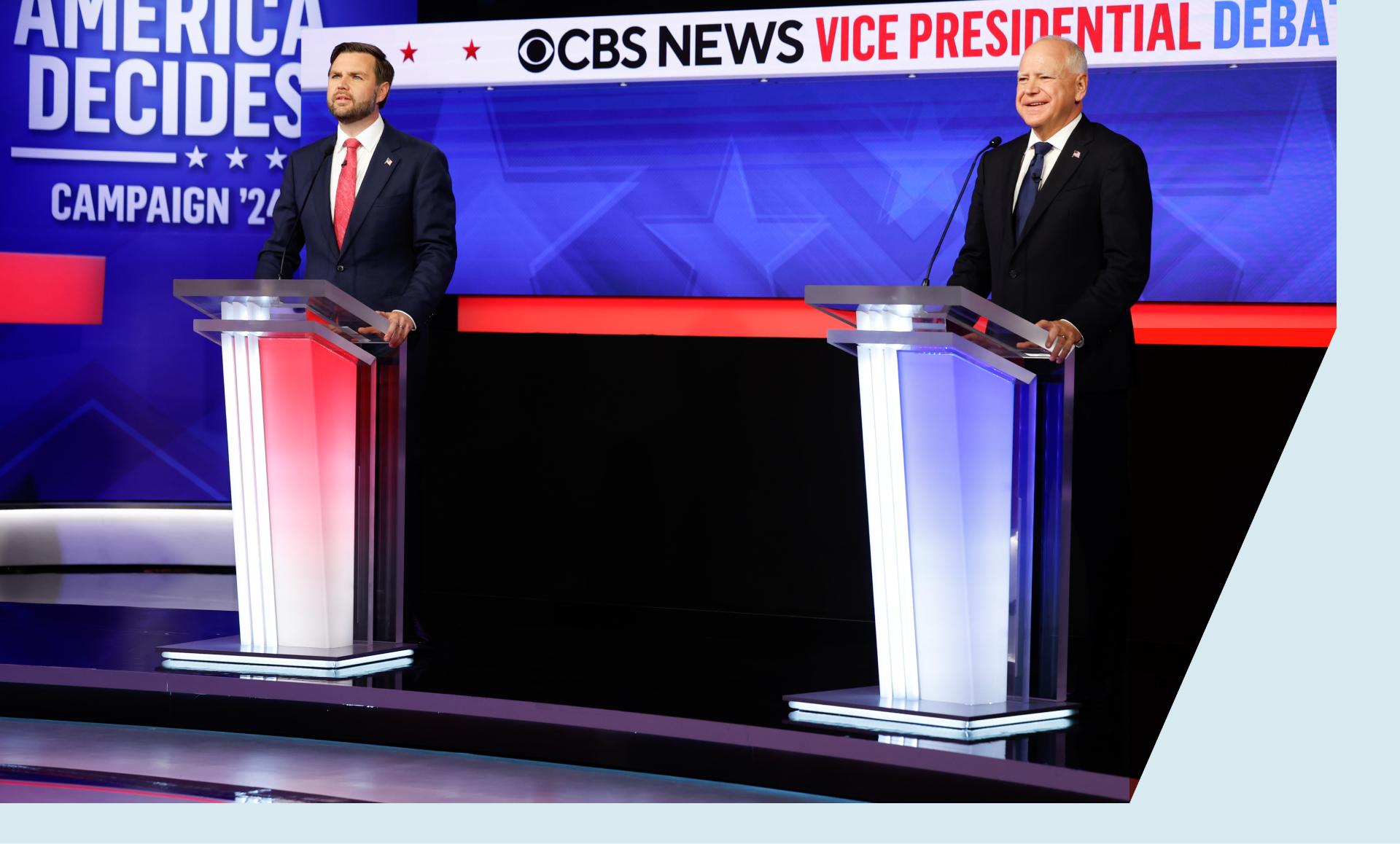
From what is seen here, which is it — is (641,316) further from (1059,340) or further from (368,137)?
(1059,340)

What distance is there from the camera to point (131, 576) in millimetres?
5922

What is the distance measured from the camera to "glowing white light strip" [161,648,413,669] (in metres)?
3.83

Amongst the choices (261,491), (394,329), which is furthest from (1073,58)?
(261,491)

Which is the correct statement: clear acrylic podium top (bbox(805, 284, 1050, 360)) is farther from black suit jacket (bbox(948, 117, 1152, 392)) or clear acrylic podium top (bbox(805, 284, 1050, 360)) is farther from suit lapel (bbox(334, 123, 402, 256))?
suit lapel (bbox(334, 123, 402, 256))

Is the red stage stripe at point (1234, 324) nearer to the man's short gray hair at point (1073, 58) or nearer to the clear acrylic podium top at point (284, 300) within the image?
the man's short gray hair at point (1073, 58)

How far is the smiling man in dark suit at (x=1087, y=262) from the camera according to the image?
11.6 ft

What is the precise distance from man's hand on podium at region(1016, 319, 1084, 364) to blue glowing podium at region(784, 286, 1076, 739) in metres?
0.02

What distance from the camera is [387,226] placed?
4230 mm

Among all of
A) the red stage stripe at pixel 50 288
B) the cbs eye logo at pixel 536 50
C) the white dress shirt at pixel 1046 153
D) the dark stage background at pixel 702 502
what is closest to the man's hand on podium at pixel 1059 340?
the white dress shirt at pixel 1046 153

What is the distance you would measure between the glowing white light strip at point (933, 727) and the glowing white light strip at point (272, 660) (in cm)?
106

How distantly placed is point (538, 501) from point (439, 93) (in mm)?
1511

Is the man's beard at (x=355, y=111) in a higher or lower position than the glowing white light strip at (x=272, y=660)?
higher

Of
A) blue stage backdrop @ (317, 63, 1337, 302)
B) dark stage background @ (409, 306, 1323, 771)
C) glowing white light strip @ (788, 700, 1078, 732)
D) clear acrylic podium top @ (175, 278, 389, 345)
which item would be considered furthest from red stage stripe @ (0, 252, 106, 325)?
glowing white light strip @ (788, 700, 1078, 732)

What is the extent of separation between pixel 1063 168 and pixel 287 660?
75.9 inches
